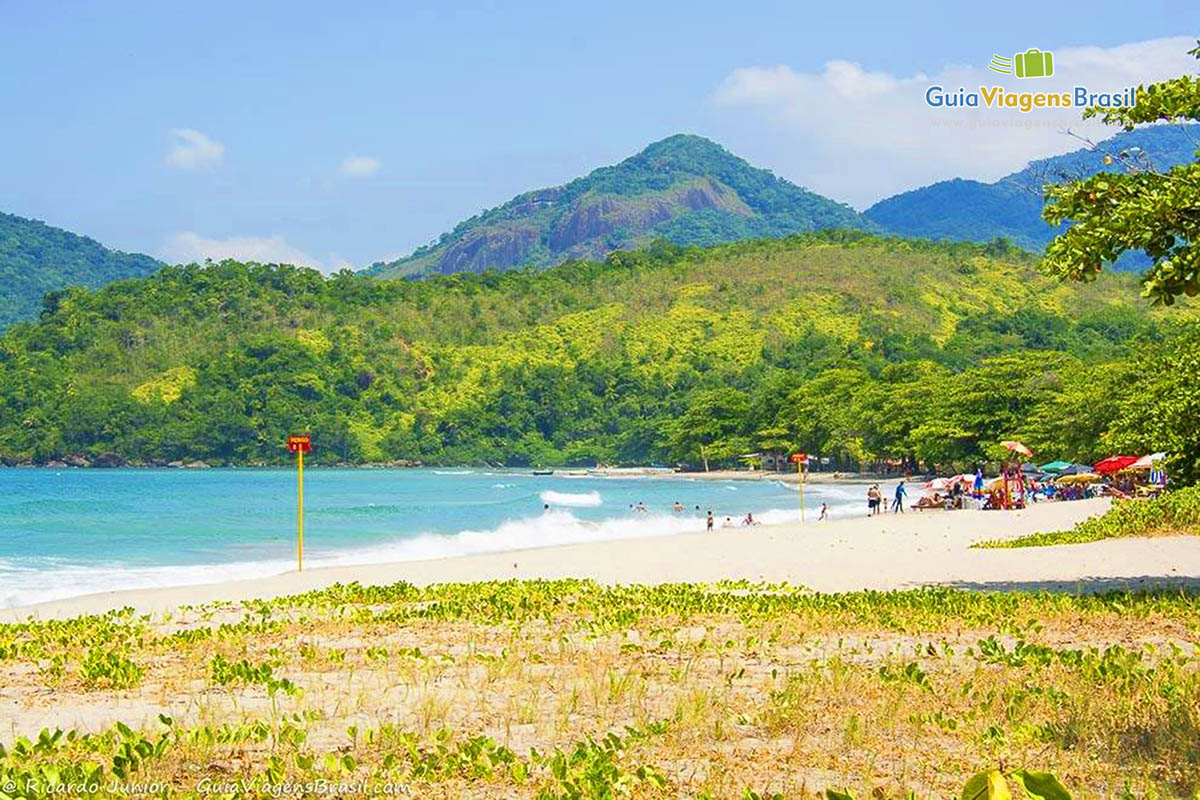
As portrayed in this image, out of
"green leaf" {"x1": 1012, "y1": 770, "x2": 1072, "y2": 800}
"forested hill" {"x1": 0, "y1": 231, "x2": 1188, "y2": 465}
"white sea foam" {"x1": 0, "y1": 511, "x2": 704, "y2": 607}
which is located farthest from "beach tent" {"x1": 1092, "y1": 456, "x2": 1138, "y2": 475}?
"forested hill" {"x1": 0, "y1": 231, "x2": 1188, "y2": 465}

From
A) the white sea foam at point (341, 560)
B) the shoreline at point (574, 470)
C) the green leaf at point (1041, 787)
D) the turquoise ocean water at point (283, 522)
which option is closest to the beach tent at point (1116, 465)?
the turquoise ocean water at point (283, 522)

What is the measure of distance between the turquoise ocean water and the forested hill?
43.2 m

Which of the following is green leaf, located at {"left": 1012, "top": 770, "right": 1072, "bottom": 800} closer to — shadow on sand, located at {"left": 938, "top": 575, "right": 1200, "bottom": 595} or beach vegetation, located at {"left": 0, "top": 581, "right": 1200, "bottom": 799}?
beach vegetation, located at {"left": 0, "top": 581, "right": 1200, "bottom": 799}

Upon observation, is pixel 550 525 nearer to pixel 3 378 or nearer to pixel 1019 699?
pixel 1019 699

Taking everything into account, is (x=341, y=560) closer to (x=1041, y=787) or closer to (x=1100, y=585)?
(x=1100, y=585)

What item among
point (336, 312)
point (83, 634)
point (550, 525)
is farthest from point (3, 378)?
point (83, 634)

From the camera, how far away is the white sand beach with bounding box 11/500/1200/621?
57.2 feet

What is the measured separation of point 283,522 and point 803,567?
3718cm

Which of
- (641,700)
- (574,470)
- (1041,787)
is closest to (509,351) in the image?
(574,470)

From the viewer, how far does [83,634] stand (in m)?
12.5

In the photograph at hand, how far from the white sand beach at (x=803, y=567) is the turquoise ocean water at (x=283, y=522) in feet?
13.7

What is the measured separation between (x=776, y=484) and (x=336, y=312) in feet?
319

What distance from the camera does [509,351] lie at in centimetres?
17362

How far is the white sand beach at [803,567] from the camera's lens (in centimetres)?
1744
